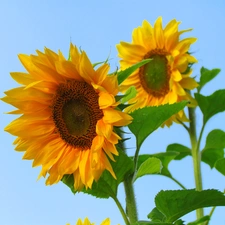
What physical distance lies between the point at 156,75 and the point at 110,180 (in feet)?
5.33

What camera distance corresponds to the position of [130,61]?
3451 mm

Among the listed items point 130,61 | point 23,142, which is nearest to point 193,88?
point 130,61

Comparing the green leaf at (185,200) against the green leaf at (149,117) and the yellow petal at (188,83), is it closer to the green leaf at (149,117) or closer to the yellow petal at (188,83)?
the green leaf at (149,117)

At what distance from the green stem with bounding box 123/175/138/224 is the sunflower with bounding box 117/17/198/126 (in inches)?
51.4

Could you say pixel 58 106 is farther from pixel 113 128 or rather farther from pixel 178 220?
pixel 178 220

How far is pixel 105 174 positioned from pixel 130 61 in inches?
62.4

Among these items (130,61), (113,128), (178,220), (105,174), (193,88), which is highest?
(130,61)

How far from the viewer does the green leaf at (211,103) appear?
3.16m

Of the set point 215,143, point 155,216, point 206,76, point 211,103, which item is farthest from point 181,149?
point 155,216

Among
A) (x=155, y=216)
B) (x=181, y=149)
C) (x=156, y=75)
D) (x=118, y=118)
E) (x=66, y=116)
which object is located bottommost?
(x=155, y=216)

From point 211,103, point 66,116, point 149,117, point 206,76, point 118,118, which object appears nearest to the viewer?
point 118,118

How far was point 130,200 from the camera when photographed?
1941 mm

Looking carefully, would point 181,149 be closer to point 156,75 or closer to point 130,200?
point 156,75

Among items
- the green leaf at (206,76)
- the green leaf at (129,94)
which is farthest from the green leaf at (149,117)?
the green leaf at (206,76)
